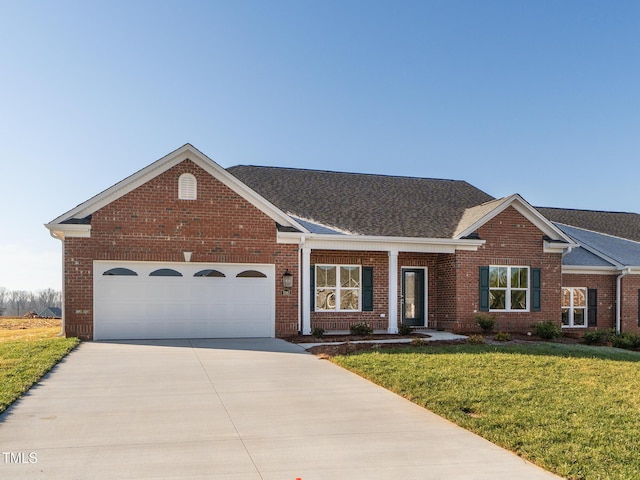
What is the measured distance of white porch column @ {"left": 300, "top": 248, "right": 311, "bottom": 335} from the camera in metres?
17.3

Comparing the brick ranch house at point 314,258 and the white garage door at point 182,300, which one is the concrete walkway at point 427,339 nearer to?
the brick ranch house at point 314,258

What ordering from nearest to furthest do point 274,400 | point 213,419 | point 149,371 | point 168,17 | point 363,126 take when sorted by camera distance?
point 213,419 → point 274,400 → point 149,371 → point 168,17 → point 363,126

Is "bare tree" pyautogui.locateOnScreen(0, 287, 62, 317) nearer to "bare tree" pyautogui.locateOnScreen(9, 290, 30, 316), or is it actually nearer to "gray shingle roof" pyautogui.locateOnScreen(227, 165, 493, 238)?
"bare tree" pyautogui.locateOnScreen(9, 290, 30, 316)

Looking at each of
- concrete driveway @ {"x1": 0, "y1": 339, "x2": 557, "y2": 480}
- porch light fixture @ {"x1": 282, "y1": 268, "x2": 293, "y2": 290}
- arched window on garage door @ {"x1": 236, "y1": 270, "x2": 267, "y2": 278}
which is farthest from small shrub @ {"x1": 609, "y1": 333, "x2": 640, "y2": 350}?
arched window on garage door @ {"x1": 236, "y1": 270, "x2": 267, "y2": 278}

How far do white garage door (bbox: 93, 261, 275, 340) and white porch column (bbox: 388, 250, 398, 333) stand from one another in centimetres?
394

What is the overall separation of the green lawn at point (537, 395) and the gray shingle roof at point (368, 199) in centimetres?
612

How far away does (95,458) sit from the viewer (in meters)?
5.56

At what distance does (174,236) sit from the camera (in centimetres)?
1597

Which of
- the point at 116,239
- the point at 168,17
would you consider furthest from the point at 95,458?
the point at 168,17

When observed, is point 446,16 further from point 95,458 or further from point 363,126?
point 95,458

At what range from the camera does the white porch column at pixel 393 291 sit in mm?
18156

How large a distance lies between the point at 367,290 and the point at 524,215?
5.92 meters

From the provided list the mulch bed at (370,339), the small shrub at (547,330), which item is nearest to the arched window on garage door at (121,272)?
the mulch bed at (370,339)

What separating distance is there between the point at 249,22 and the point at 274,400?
1135 centimetres
